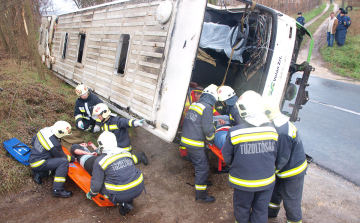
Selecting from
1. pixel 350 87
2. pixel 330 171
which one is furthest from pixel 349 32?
pixel 330 171

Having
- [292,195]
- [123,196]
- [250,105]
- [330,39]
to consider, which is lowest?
[123,196]

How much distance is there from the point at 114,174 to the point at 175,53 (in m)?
1.81

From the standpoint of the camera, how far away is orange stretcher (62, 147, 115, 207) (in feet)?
10.2

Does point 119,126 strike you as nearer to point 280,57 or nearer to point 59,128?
point 59,128

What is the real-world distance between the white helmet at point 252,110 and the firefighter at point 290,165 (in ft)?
0.98

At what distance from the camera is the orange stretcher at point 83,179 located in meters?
3.12

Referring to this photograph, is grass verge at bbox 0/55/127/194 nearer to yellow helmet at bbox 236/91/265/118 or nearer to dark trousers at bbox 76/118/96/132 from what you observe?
dark trousers at bbox 76/118/96/132

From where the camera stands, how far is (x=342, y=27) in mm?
13266

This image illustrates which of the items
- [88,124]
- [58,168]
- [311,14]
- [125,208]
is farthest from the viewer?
[311,14]

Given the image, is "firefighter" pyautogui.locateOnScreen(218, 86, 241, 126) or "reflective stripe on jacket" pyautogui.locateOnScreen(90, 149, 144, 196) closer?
"reflective stripe on jacket" pyautogui.locateOnScreen(90, 149, 144, 196)

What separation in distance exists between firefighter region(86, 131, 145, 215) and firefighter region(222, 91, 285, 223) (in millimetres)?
1203

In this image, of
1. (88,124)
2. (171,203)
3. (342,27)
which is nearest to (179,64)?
(171,203)

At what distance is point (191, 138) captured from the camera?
3.33m

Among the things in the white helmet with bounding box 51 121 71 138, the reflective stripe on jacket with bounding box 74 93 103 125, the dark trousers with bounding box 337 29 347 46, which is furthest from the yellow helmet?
the dark trousers with bounding box 337 29 347 46
